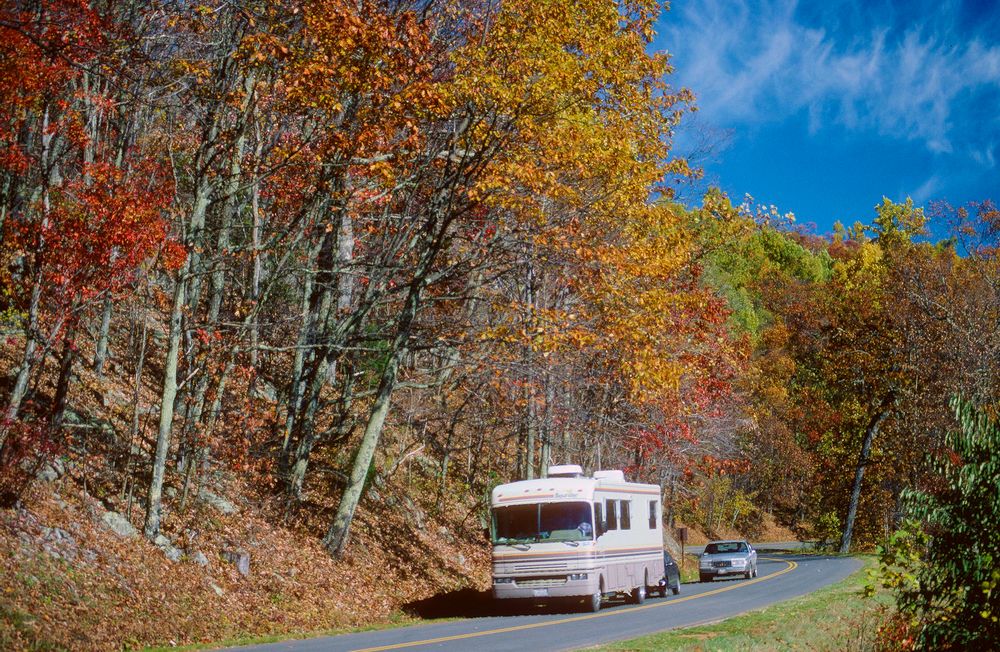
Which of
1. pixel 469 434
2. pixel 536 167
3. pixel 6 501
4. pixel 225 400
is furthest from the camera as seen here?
pixel 469 434

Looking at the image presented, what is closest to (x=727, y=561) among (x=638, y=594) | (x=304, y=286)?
(x=638, y=594)

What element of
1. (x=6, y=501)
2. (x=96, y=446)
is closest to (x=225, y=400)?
(x=96, y=446)

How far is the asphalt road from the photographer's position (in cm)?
1451

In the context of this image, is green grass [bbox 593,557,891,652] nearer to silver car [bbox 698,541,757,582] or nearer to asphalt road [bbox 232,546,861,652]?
asphalt road [bbox 232,546,861,652]

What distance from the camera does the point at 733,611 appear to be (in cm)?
2088

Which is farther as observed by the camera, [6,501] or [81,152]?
[81,152]

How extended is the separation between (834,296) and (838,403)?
15.6 m

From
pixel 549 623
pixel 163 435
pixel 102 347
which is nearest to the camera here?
pixel 163 435

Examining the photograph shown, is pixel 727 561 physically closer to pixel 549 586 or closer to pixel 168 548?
pixel 549 586

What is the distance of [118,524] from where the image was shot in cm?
1659

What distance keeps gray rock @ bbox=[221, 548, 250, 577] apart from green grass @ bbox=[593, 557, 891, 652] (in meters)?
7.45

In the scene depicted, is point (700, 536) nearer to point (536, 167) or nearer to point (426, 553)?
point (426, 553)

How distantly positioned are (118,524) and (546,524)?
9.12m

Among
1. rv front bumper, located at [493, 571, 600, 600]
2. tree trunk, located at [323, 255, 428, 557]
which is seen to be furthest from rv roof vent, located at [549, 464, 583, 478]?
tree trunk, located at [323, 255, 428, 557]
